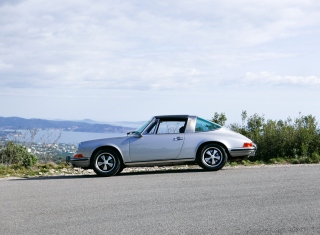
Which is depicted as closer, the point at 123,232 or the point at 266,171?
the point at 123,232

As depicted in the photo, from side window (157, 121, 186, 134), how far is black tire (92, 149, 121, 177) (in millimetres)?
1347

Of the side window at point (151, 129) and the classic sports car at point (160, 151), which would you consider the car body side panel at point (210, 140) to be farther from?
the side window at point (151, 129)

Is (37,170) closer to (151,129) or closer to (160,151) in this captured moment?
(151,129)

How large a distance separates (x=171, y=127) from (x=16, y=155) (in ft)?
25.6

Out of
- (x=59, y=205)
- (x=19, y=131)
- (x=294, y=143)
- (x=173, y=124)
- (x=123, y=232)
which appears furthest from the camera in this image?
(x=19, y=131)

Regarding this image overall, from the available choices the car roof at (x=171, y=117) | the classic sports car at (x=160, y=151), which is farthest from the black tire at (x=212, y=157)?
the car roof at (x=171, y=117)

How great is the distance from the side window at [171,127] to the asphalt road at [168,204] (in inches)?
56.4

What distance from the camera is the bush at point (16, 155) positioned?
1902 centimetres

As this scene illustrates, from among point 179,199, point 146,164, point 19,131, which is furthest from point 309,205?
point 19,131

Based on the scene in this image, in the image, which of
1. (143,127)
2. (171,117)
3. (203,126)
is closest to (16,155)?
(143,127)

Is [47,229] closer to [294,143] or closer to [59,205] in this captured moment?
[59,205]

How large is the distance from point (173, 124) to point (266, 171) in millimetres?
2728

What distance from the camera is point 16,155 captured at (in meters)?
20.4

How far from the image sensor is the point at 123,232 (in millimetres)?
7648
